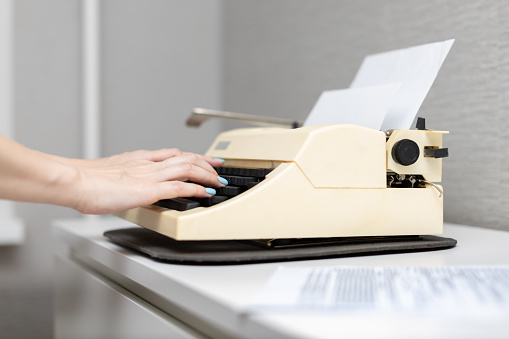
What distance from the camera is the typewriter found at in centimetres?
64

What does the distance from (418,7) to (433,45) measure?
1.11ft

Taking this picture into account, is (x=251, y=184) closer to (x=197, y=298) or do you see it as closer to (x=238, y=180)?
(x=238, y=180)

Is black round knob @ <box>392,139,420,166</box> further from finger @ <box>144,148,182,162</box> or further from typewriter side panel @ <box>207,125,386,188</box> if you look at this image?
finger @ <box>144,148,182,162</box>

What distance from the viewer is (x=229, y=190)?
27.2 inches

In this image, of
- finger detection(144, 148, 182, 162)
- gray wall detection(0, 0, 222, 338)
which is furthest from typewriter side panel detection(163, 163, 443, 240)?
gray wall detection(0, 0, 222, 338)

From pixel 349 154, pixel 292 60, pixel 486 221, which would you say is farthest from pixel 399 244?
pixel 292 60

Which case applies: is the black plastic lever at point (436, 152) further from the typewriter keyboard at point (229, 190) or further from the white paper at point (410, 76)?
the typewriter keyboard at point (229, 190)

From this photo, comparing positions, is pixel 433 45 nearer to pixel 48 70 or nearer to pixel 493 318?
pixel 493 318

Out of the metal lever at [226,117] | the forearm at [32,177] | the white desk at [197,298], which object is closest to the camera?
the white desk at [197,298]

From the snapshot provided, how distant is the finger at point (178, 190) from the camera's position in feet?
2.21

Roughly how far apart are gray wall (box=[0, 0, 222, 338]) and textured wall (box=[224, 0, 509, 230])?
249mm

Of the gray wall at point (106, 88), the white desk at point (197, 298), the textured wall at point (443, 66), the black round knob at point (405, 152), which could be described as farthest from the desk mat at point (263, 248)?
the gray wall at point (106, 88)

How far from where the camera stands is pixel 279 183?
0.66m

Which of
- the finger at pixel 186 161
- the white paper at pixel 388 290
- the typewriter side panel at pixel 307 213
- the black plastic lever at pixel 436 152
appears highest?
the black plastic lever at pixel 436 152
